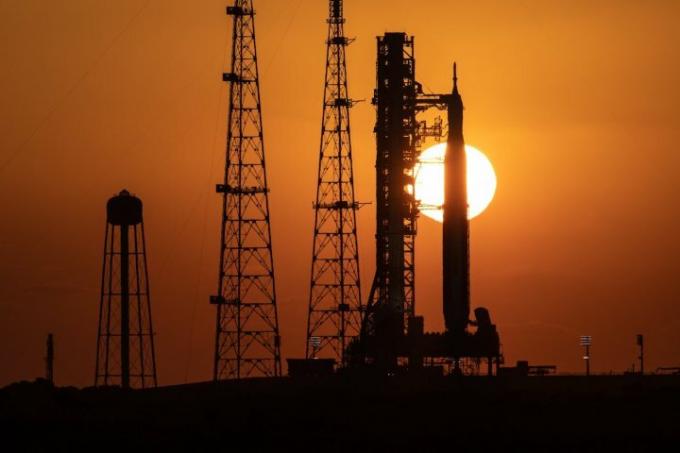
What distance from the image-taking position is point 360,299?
363 feet

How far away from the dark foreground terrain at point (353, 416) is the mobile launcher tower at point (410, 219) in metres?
2.37

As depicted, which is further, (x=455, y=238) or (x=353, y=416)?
(x=455, y=238)

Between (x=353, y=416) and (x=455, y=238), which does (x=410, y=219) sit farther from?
(x=353, y=416)

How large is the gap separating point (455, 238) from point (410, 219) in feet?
8.79

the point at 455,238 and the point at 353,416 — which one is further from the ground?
the point at 455,238

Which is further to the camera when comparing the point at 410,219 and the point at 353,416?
the point at 410,219

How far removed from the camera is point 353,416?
8906 cm

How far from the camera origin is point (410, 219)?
349ft

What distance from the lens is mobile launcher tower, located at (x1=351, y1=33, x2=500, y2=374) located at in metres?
105

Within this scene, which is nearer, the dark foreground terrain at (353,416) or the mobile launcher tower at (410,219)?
the dark foreground terrain at (353,416)

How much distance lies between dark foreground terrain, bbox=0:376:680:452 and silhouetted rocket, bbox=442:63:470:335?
387 centimetres

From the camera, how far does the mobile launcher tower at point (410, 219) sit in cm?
10544

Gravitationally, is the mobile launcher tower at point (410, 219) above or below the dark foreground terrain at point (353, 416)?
above

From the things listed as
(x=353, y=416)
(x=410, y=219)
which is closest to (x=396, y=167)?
(x=410, y=219)
